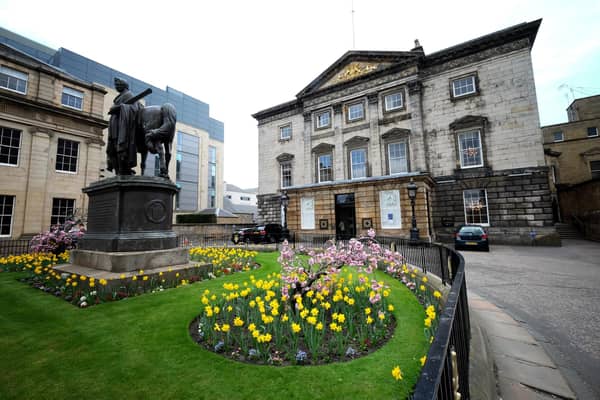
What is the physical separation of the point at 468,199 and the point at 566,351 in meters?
18.8

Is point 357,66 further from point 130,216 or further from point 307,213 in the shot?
point 130,216

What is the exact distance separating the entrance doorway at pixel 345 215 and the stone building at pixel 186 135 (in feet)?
114

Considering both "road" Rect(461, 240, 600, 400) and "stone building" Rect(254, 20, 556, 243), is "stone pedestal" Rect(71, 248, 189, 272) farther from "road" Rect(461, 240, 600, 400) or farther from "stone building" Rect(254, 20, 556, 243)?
"stone building" Rect(254, 20, 556, 243)

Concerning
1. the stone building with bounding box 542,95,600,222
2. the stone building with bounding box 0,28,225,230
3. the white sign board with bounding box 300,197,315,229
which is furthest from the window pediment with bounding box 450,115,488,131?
the stone building with bounding box 0,28,225,230

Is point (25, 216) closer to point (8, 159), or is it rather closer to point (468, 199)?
point (8, 159)

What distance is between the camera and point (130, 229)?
6.96 metres

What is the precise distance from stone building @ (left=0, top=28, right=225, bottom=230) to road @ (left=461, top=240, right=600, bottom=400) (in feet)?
149

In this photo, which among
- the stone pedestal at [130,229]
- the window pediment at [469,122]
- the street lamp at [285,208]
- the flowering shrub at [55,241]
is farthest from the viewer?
the street lamp at [285,208]

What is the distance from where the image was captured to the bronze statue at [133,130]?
7879 mm

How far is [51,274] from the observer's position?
6.81 m

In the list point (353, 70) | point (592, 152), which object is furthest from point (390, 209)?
point (592, 152)

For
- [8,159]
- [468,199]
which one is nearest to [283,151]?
[468,199]

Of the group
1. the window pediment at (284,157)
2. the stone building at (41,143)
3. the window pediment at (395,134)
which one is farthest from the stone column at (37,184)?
the window pediment at (395,134)

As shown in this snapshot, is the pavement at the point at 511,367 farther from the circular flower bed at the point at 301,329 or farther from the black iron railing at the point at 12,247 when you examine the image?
the black iron railing at the point at 12,247
